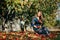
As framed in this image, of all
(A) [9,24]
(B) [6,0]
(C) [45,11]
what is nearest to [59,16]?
(C) [45,11]

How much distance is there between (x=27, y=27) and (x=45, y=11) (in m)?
1.23

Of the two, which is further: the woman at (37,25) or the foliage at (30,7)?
the foliage at (30,7)

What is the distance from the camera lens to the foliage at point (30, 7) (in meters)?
10.3

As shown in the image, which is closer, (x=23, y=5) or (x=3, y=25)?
(x=23, y=5)

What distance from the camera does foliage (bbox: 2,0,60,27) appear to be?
1032cm

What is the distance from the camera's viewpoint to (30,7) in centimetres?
1064

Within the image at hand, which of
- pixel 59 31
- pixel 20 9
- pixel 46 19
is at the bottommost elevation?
pixel 59 31

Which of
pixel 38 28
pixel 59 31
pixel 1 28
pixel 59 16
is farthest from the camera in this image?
pixel 59 16

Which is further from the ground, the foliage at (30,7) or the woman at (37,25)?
the foliage at (30,7)

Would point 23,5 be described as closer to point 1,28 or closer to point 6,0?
point 6,0

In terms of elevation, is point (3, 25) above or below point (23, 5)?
below

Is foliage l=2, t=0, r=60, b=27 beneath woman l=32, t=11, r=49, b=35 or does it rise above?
above

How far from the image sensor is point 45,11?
11.1 m

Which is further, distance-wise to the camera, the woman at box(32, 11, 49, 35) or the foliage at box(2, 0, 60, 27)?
the foliage at box(2, 0, 60, 27)
